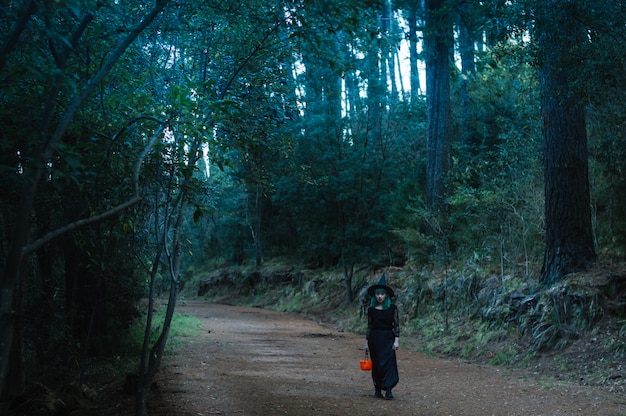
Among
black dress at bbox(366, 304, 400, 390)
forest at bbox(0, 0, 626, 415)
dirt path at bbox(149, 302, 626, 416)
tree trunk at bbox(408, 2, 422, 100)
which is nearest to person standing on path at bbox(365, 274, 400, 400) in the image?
black dress at bbox(366, 304, 400, 390)

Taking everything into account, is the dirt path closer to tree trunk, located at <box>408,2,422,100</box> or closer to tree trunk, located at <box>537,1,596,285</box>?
tree trunk, located at <box>537,1,596,285</box>

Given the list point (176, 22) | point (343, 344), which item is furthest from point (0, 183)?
point (343, 344)

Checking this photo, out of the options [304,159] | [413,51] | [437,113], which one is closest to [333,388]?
[437,113]

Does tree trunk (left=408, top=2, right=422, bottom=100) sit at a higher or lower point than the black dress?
higher

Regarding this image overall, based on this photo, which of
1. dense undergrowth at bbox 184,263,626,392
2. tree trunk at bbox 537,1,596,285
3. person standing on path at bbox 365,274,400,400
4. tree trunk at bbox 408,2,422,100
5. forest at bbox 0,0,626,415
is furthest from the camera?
tree trunk at bbox 408,2,422,100

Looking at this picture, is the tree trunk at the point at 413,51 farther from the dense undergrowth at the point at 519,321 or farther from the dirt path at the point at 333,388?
the dirt path at the point at 333,388

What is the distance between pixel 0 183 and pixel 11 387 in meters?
4.44

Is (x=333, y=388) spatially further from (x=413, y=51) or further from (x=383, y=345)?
(x=413, y=51)

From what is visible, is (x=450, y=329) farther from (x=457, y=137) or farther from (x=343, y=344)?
(x=457, y=137)

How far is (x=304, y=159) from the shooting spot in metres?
24.9

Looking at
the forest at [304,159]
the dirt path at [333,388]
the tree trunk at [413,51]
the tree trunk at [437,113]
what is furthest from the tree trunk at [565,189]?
the tree trunk at [413,51]

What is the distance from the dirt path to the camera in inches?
320

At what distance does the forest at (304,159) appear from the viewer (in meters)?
6.22

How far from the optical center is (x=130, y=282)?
12.4 meters
